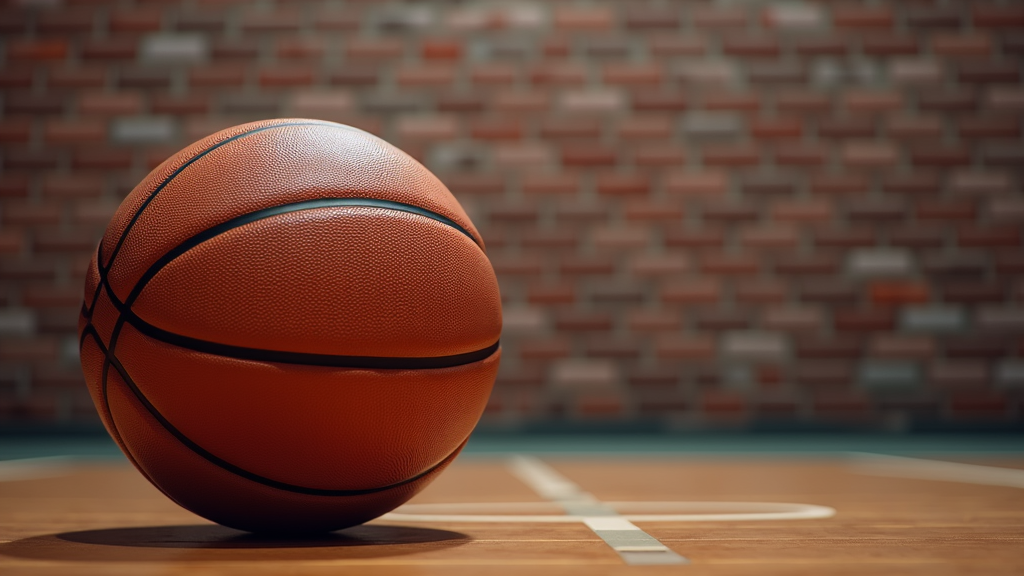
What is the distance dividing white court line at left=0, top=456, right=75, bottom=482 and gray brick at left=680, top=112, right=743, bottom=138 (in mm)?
2632

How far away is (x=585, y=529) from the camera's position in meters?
1.50

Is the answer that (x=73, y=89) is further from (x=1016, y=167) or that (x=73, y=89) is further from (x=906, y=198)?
(x=1016, y=167)

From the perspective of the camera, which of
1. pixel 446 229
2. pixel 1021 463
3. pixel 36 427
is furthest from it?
pixel 36 427

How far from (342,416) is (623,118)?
119 inches

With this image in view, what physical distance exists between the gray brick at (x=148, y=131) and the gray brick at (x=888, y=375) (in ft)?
9.79

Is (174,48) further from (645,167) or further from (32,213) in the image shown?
(645,167)

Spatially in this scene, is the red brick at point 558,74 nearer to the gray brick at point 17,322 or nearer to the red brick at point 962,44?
the red brick at point 962,44

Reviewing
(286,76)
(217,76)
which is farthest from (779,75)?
(217,76)

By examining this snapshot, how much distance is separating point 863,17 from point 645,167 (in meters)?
1.12

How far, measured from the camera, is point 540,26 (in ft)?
13.5

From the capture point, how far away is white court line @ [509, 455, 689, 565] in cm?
120

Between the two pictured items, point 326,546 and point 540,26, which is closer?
point 326,546

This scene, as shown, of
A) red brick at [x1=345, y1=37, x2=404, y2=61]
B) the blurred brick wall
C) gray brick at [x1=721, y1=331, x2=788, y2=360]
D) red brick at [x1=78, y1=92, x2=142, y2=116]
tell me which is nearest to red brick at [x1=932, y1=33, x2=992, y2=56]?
the blurred brick wall

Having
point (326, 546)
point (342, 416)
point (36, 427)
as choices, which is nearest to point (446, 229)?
point (342, 416)
